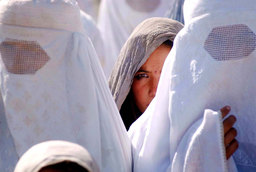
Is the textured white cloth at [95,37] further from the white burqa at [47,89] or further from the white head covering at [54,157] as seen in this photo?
the white head covering at [54,157]

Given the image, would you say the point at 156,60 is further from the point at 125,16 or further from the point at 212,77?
the point at 125,16

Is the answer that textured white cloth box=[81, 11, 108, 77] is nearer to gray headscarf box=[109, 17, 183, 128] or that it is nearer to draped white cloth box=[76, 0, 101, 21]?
gray headscarf box=[109, 17, 183, 128]

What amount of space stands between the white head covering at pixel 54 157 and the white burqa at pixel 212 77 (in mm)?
701

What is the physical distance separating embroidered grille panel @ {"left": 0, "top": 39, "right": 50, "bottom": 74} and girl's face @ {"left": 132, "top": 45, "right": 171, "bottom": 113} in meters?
0.97

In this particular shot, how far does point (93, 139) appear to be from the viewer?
307 cm

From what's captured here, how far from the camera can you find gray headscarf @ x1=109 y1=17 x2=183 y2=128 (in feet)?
13.0

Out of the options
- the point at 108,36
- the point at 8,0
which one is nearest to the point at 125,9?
the point at 108,36

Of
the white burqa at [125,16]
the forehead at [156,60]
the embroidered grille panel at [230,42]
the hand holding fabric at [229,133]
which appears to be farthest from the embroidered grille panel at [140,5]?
the hand holding fabric at [229,133]

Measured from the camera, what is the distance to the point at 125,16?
6.75m

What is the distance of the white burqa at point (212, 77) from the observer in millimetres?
2973

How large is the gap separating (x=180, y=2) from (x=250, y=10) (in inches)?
109

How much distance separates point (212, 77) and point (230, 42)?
0.17 meters

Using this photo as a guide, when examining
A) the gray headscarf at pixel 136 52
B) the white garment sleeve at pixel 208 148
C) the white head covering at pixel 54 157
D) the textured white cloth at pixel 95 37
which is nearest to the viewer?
the white head covering at pixel 54 157

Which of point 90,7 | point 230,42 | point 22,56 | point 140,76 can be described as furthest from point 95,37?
point 230,42
